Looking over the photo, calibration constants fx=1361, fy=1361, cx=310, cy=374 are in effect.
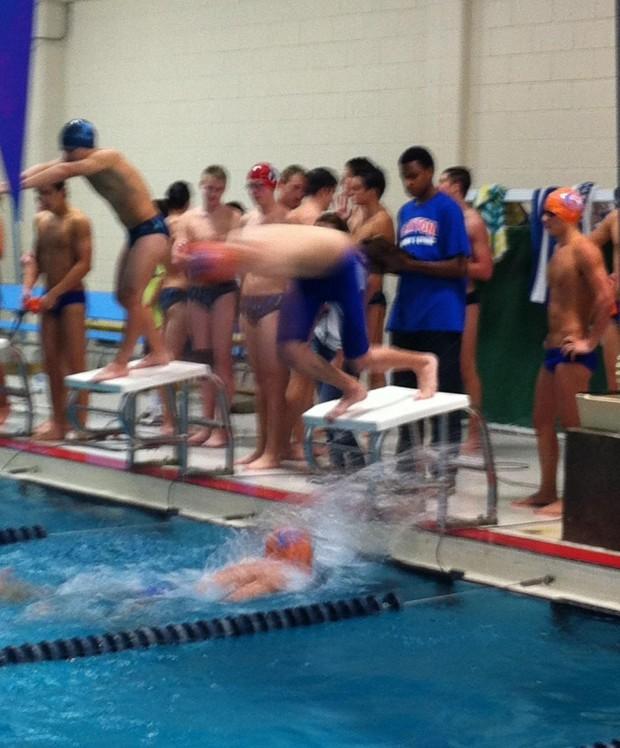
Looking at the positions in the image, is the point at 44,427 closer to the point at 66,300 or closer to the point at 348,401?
the point at 66,300

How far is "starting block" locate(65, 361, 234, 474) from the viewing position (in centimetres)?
670

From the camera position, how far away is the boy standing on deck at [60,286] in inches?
321

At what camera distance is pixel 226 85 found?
1134 centimetres

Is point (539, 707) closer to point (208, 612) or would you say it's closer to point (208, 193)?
point (208, 612)

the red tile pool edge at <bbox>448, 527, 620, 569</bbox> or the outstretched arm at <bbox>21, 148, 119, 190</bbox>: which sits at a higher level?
the outstretched arm at <bbox>21, 148, 119, 190</bbox>

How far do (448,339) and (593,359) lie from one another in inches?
33.1

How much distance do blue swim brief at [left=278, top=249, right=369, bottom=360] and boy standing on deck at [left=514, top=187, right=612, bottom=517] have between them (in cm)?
91

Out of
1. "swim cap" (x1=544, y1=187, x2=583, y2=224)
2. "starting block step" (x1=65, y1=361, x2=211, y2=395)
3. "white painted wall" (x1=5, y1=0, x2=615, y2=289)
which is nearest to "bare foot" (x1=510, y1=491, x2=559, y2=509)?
"swim cap" (x1=544, y1=187, x2=583, y2=224)

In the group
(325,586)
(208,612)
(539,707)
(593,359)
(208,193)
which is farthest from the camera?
(208,193)

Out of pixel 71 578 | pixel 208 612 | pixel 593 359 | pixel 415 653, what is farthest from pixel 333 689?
pixel 593 359

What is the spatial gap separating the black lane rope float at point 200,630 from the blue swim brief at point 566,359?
1385 millimetres

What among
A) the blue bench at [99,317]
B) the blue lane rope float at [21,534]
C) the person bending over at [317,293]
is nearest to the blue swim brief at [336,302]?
the person bending over at [317,293]

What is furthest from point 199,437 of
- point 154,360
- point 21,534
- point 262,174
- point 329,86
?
point 329,86

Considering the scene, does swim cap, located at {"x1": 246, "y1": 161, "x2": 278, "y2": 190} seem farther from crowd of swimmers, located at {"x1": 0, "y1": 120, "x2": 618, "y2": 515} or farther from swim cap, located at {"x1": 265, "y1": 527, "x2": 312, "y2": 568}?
swim cap, located at {"x1": 265, "y1": 527, "x2": 312, "y2": 568}
